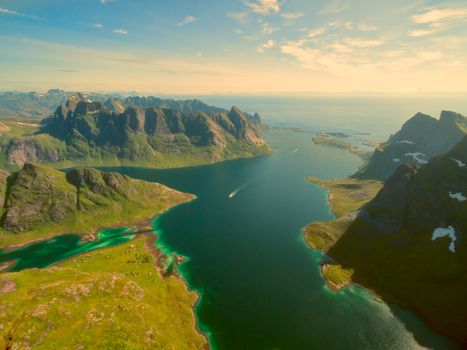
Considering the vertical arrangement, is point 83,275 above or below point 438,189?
below

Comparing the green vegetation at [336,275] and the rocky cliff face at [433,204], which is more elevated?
the rocky cliff face at [433,204]

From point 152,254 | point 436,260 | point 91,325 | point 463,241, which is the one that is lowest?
point 152,254

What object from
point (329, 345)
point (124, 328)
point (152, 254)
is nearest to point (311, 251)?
point (329, 345)

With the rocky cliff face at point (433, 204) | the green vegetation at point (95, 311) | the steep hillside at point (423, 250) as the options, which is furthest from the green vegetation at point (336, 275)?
the green vegetation at point (95, 311)

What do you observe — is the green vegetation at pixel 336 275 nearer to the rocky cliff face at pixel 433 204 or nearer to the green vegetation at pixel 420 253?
the green vegetation at pixel 420 253

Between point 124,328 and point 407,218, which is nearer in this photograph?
point 124,328

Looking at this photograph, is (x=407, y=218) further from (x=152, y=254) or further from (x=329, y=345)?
(x=152, y=254)
